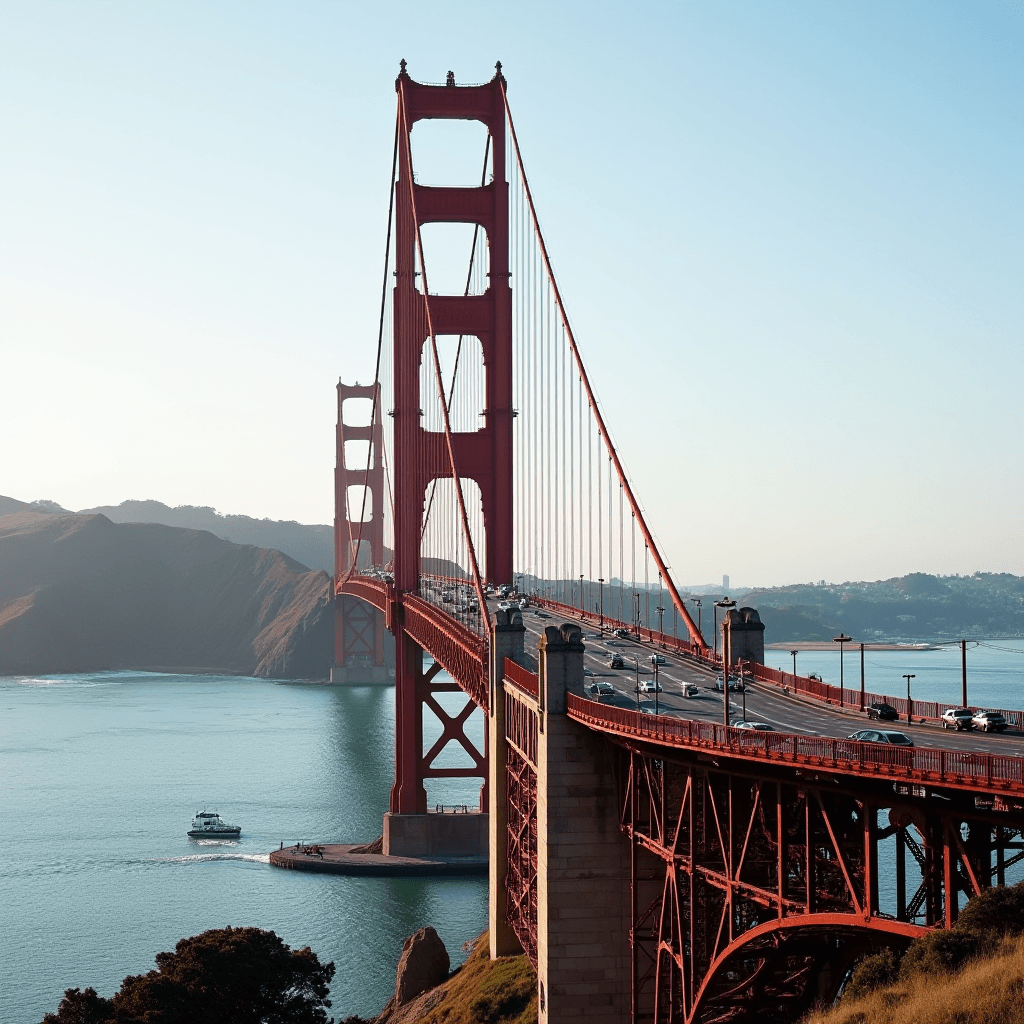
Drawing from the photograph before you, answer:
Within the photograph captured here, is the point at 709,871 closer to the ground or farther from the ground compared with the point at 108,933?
farther from the ground

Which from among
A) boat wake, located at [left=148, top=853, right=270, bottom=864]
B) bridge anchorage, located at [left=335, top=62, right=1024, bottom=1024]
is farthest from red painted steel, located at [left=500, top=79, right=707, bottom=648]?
boat wake, located at [left=148, top=853, right=270, bottom=864]

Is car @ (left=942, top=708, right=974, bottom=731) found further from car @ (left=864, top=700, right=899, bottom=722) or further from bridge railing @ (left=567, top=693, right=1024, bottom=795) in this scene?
bridge railing @ (left=567, top=693, right=1024, bottom=795)

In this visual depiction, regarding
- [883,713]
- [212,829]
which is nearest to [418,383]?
[212,829]

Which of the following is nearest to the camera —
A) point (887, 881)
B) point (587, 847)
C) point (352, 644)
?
point (587, 847)

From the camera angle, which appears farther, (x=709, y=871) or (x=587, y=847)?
(x=587, y=847)

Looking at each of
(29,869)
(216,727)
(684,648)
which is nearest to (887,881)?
(684,648)

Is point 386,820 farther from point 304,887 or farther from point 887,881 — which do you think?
point 887,881
